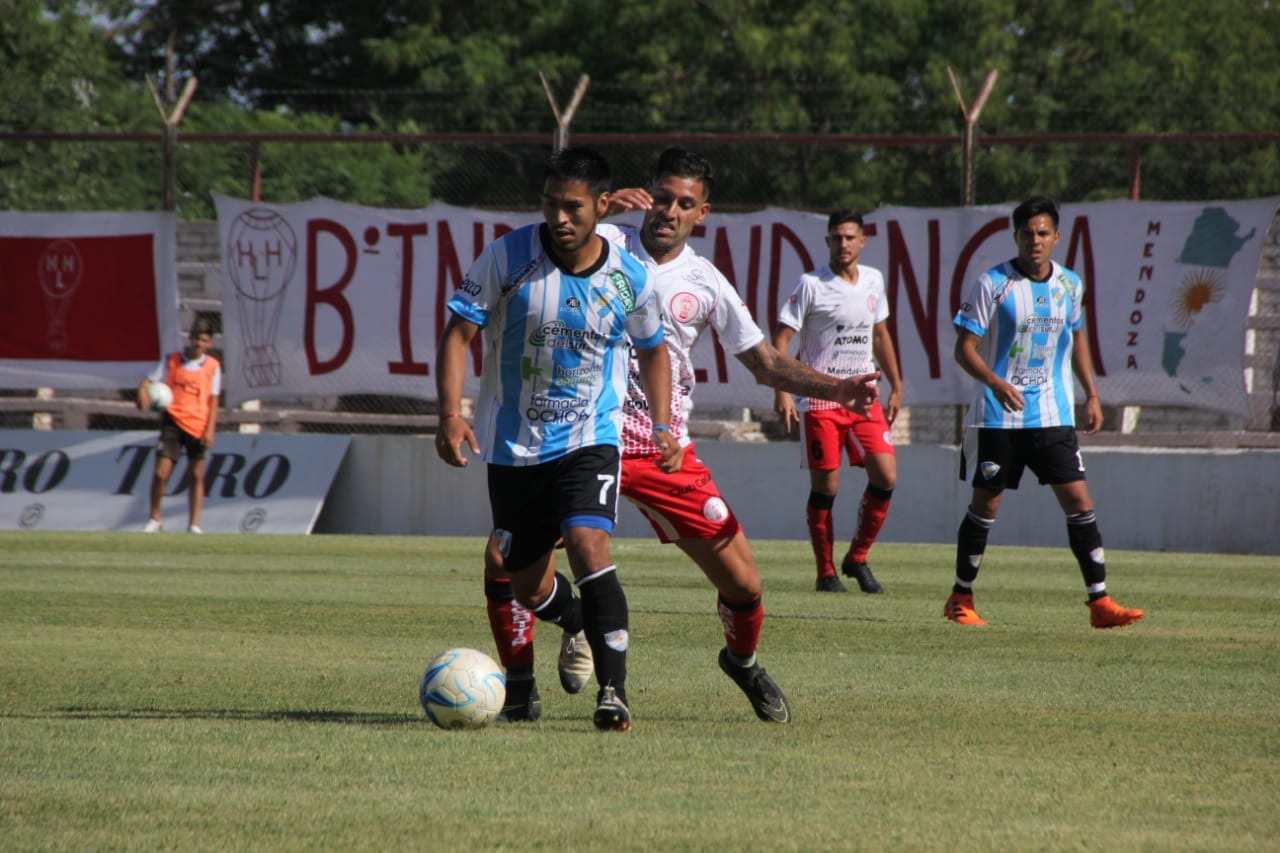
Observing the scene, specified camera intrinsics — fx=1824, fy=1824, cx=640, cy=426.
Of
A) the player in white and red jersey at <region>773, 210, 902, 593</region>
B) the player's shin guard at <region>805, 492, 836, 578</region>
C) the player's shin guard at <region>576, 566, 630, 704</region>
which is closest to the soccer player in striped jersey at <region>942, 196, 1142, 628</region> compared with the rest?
Result: the player's shin guard at <region>805, 492, 836, 578</region>

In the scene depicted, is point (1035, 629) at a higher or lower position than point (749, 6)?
lower

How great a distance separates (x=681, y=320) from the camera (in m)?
7.16

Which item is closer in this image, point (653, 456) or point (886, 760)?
point (886, 760)

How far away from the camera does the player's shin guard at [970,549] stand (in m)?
10.0

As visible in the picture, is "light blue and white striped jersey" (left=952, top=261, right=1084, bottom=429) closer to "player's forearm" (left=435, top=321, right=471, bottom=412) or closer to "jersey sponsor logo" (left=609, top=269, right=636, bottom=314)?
"jersey sponsor logo" (left=609, top=269, right=636, bottom=314)

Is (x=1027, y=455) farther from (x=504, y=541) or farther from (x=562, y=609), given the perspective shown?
(x=504, y=541)

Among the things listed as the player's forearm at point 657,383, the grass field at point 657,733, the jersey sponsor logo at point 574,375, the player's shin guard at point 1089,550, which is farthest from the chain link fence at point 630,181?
the jersey sponsor logo at point 574,375

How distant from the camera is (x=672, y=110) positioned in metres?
35.7

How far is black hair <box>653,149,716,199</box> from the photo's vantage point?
692 centimetres

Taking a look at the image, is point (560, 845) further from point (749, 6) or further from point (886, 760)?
point (749, 6)

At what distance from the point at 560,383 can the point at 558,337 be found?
0.16 m

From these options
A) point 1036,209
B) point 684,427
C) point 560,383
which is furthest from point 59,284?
point 560,383

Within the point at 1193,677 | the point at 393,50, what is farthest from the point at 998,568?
the point at 393,50

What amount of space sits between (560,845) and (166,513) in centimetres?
1425
